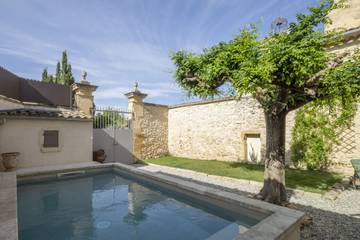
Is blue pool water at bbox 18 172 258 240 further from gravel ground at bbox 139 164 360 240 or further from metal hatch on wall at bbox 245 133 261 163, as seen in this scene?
metal hatch on wall at bbox 245 133 261 163

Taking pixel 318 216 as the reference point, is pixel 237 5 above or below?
above

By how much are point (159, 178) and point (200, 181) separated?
2239 mm

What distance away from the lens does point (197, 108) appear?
1379 cm

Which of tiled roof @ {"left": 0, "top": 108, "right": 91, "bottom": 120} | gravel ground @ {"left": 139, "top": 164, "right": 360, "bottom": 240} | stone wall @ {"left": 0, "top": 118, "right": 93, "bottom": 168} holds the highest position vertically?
tiled roof @ {"left": 0, "top": 108, "right": 91, "bottom": 120}

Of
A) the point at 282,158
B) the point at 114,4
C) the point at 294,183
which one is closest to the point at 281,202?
the point at 282,158

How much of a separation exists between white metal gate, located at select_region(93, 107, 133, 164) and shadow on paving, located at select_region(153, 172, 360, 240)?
Result: 9.66 meters

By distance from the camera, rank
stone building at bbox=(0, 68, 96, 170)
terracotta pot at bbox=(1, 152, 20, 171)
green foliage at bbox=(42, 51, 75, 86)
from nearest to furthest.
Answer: terracotta pot at bbox=(1, 152, 20, 171)
stone building at bbox=(0, 68, 96, 170)
green foliage at bbox=(42, 51, 75, 86)

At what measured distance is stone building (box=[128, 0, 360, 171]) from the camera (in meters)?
8.82

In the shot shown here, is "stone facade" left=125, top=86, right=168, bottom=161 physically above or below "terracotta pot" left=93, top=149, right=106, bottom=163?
above

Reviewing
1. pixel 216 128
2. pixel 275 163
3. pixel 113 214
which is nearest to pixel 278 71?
pixel 275 163

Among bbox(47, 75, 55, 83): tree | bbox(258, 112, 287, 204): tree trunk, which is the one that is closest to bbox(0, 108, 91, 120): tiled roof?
bbox(258, 112, 287, 204): tree trunk

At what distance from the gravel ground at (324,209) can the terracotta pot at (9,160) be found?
7245 millimetres

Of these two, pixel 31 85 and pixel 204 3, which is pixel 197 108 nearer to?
pixel 204 3

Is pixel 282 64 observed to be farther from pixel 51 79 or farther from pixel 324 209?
pixel 51 79
